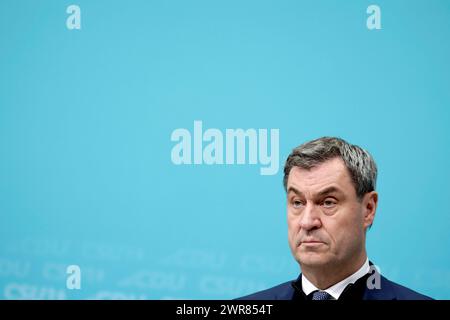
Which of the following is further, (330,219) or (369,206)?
(369,206)

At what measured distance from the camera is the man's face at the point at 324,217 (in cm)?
203

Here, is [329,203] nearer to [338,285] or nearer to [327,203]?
[327,203]

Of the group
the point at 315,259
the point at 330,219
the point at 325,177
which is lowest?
the point at 315,259

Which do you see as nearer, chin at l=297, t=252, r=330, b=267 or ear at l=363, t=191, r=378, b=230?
chin at l=297, t=252, r=330, b=267

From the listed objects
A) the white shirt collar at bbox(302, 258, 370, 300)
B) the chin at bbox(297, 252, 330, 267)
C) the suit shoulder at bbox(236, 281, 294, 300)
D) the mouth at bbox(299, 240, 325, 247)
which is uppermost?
the mouth at bbox(299, 240, 325, 247)

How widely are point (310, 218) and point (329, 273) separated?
178 mm

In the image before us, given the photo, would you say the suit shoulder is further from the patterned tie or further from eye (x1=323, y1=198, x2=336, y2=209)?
eye (x1=323, y1=198, x2=336, y2=209)

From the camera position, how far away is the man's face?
2.03 m

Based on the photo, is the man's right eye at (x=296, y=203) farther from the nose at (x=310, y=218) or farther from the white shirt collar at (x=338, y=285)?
the white shirt collar at (x=338, y=285)

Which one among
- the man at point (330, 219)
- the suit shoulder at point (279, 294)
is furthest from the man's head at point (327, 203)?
the suit shoulder at point (279, 294)

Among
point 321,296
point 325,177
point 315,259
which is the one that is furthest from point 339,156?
point 321,296

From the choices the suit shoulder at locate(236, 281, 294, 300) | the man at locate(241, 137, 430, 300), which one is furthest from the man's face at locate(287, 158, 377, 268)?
the suit shoulder at locate(236, 281, 294, 300)

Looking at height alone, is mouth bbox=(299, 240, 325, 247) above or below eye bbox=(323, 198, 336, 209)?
below

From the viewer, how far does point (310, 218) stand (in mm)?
2033
